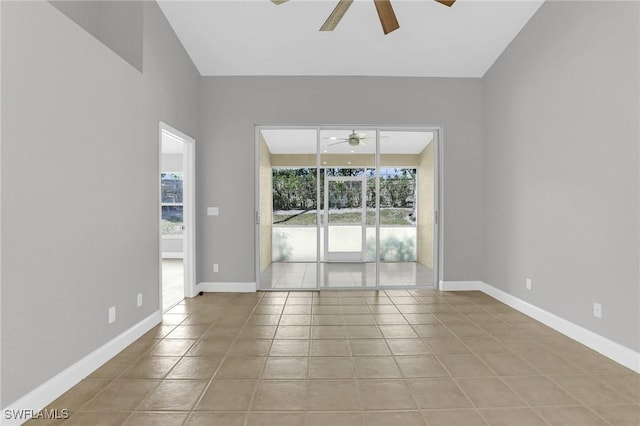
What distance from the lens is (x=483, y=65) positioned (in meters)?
4.82

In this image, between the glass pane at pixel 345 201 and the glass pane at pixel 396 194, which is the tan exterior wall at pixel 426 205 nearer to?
the glass pane at pixel 396 194

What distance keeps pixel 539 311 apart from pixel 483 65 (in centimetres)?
322

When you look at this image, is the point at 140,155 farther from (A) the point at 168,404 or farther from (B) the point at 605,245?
(B) the point at 605,245

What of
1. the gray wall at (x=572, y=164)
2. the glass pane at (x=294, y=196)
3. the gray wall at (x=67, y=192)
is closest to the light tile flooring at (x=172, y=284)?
the gray wall at (x=67, y=192)

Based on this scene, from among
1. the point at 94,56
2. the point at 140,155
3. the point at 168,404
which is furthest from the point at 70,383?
the point at 94,56

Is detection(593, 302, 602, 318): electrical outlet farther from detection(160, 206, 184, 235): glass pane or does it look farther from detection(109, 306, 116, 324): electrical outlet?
detection(160, 206, 184, 235): glass pane

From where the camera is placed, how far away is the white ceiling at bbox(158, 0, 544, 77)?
3.87 m

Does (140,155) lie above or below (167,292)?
above

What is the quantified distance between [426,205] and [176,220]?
6174 millimetres

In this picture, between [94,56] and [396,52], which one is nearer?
[94,56]

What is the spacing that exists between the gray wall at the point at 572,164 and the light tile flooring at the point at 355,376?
0.53 metres

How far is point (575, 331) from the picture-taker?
10.7 ft

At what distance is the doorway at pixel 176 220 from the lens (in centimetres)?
459

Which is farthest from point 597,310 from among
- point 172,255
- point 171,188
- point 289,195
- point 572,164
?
point 171,188
